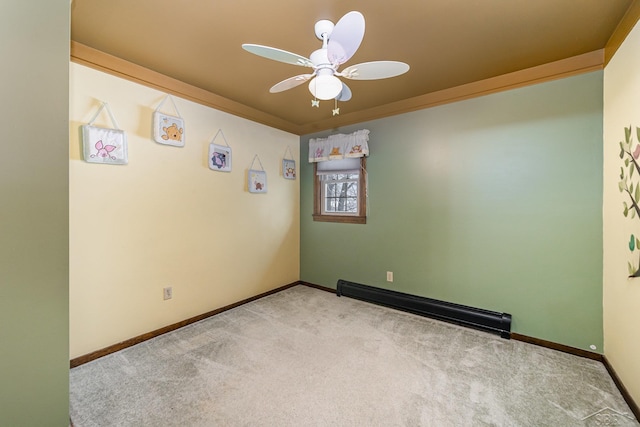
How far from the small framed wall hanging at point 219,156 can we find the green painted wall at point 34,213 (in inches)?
69.5

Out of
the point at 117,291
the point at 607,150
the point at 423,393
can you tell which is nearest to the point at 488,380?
the point at 423,393

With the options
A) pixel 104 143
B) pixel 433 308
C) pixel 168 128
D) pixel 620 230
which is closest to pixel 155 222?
pixel 104 143

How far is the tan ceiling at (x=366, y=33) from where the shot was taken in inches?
59.7

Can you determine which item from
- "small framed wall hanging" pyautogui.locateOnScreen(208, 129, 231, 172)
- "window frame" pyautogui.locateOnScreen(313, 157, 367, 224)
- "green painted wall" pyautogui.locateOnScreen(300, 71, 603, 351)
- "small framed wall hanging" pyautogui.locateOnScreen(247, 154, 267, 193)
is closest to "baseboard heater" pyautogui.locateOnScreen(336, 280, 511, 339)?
"green painted wall" pyautogui.locateOnScreen(300, 71, 603, 351)

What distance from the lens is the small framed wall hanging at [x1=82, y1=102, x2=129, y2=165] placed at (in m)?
1.96

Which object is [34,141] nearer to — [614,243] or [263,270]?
[263,270]

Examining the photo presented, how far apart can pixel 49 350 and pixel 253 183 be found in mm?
2416

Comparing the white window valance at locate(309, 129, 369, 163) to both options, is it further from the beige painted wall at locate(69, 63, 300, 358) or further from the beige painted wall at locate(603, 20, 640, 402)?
the beige painted wall at locate(603, 20, 640, 402)

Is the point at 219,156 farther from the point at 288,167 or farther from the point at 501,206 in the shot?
the point at 501,206

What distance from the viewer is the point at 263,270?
3.44 m

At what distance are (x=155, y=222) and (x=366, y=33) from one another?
234cm

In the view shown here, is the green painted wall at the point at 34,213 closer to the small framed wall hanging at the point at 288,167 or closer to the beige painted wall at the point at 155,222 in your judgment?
the beige painted wall at the point at 155,222

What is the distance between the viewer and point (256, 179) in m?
3.29

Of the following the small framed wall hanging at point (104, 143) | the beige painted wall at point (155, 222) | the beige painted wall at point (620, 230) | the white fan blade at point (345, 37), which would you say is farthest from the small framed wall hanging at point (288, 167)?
the beige painted wall at point (620, 230)
